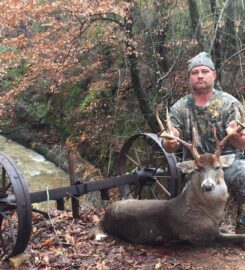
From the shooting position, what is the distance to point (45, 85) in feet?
40.4

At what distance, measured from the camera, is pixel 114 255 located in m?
5.02

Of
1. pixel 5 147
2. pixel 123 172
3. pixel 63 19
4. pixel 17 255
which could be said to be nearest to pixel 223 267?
pixel 17 255

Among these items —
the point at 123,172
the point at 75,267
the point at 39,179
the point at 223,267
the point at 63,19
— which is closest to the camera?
the point at 223,267

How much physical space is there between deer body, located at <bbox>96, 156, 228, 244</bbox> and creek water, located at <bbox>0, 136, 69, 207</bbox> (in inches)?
270

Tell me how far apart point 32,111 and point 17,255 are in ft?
41.1

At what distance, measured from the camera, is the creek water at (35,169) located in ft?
43.0

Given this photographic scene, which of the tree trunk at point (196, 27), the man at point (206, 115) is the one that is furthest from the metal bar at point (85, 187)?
the tree trunk at point (196, 27)

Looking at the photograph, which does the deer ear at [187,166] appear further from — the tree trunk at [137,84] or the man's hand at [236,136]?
the tree trunk at [137,84]

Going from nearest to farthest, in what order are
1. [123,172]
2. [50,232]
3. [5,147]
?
1. [50,232]
2. [123,172]
3. [5,147]

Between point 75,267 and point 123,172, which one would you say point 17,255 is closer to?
point 75,267

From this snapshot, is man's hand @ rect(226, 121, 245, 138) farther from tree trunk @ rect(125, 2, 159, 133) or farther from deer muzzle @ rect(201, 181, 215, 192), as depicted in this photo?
tree trunk @ rect(125, 2, 159, 133)

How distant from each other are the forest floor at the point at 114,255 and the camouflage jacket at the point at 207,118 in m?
1.04

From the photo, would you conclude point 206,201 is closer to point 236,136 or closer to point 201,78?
point 236,136

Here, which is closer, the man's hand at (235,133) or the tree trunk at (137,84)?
the man's hand at (235,133)
